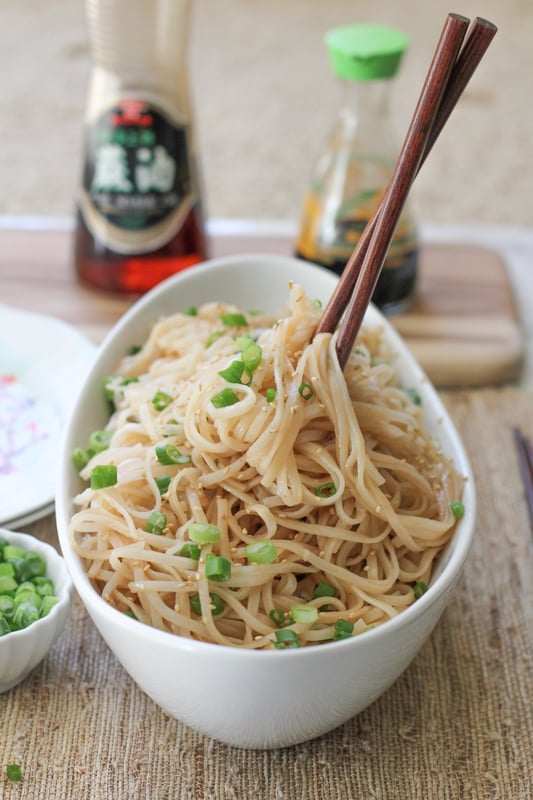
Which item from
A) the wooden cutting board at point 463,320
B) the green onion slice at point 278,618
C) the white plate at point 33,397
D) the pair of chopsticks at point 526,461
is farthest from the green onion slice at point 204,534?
the wooden cutting board at point 463,320

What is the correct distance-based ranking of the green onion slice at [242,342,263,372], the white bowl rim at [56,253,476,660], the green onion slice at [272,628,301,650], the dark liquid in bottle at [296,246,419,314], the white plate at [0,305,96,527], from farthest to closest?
1. the dark liquid in bottle at [296,246,419,314]
2. the white plate at [0,305,96,527]
3. the green onion slice at [242,342,263,372]
4. the green onion slice at [272,628,301,650]
5. the white bowl rim at [56,253,476,660]

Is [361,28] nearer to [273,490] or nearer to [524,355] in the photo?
[524,355]

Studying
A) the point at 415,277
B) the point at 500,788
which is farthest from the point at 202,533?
the point at 415,277

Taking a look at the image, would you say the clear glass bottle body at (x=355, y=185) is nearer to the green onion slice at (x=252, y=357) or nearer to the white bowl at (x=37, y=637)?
the green onion slice at (x=252, y=357)

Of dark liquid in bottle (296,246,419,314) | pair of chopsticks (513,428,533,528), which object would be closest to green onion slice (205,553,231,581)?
pair of chopsticks (513,428,533,528)

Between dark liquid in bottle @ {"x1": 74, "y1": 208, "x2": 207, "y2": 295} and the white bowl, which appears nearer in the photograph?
the white bowl

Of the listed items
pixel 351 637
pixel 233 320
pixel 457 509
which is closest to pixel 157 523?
pixel 351 637

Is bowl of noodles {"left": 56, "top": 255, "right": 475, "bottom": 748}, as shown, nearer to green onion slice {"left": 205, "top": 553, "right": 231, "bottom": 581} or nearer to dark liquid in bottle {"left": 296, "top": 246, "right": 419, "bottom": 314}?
green onion slice {"left": 205, "top": 553, "right": 231, "bottom": 581}
